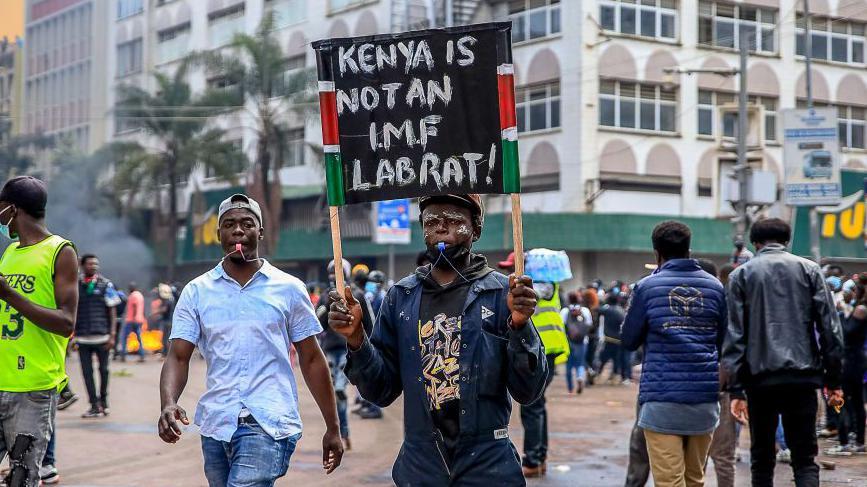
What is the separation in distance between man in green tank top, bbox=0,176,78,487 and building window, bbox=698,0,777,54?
34.2m

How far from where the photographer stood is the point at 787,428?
22.9ft

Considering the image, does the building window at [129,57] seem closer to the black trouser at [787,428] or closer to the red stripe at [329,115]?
the black trouser at [787,428]

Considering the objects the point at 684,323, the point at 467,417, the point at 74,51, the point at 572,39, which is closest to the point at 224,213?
the point at 467,417

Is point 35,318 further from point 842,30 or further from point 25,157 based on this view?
point 25,157

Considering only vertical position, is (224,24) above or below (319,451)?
above

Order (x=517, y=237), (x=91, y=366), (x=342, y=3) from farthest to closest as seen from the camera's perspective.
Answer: (x=342, y=3) → (x=91, y=366) → (x=517, y=237)

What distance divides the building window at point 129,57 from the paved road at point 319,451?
40.4 m

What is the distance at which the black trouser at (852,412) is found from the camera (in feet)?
37.0

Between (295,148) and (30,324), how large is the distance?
138 ft

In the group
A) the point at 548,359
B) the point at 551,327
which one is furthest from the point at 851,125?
the point at 548,359

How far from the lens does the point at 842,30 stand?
133 ft

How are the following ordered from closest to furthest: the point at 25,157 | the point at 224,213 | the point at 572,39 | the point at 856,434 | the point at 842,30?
the point at 224,213 → the point at 856,434 → the point at 572,39 → the point at 842,30 → the point at 25,157

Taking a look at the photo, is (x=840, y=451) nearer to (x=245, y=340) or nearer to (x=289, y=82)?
(x=245, y=340)

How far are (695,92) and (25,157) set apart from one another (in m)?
28.8
